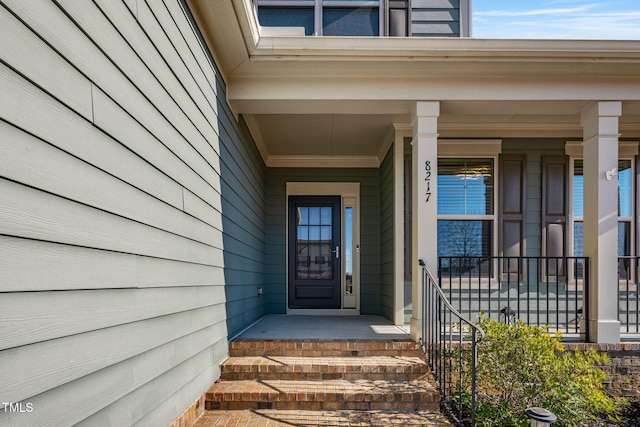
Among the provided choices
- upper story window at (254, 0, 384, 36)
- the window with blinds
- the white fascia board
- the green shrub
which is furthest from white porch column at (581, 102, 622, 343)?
the white fascia board

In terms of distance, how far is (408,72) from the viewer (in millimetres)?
4098

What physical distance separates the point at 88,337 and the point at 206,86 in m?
2.21

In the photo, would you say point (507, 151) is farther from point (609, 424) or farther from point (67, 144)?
point (67, 144)

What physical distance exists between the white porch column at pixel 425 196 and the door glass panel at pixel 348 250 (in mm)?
2812

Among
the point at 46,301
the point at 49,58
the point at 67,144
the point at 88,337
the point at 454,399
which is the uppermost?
the point at 49,58

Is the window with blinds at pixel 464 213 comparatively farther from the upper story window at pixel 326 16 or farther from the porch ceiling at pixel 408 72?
the upper story window at pixel 326 16

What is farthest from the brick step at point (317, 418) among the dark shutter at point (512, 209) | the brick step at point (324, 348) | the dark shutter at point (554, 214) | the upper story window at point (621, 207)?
the upper story window at point (621, 207)

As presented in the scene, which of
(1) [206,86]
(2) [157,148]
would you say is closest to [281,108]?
(1) [206,86]

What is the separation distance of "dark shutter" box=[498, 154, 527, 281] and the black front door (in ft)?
7.92

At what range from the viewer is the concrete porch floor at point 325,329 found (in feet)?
14.4

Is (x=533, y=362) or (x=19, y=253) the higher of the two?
(x=19, y=253)

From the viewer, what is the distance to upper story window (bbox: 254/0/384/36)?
528 centimetres

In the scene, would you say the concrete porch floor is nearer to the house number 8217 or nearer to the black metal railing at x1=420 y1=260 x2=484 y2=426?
the black metal railing at x1=420 y1=260 x2=484 y2=426

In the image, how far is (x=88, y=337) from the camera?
1687 mm
